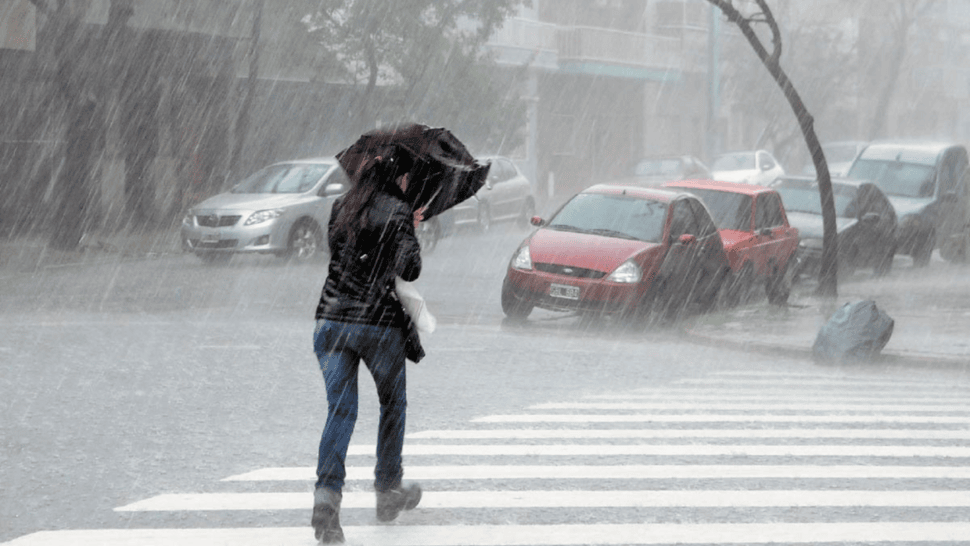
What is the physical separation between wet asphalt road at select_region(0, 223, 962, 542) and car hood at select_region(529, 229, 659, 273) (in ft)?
A: 2.40

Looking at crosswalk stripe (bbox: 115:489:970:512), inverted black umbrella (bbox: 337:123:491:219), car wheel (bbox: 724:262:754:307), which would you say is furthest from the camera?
car wheel (bbox: 724:262:754:307)

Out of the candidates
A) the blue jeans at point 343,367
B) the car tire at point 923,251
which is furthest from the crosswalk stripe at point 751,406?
the car tire at point 923,251

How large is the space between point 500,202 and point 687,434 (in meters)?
20.5

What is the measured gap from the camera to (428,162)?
5.52 meters

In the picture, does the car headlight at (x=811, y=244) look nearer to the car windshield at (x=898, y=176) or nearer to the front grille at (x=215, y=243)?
the car windshield at (x=898, y=176)

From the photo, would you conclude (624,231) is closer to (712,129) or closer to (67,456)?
(67,456)

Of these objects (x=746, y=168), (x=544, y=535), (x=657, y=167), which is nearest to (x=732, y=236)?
(x=544, y=535)

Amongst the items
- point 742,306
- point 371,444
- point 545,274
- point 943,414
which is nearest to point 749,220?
point 742,306

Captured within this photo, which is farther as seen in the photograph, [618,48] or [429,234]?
[618,48]

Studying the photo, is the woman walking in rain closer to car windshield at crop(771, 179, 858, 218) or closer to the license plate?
the license plate

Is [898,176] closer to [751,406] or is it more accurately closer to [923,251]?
[923,251]

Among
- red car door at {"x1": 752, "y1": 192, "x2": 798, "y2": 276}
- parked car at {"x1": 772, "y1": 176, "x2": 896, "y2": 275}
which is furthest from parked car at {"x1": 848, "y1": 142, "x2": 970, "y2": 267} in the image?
red car door at {"x1": 752, "y1": 192, "x2": 798, "y2": 276}

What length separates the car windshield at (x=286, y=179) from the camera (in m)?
21.2

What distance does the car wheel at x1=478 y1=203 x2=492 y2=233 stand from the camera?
2705cm
